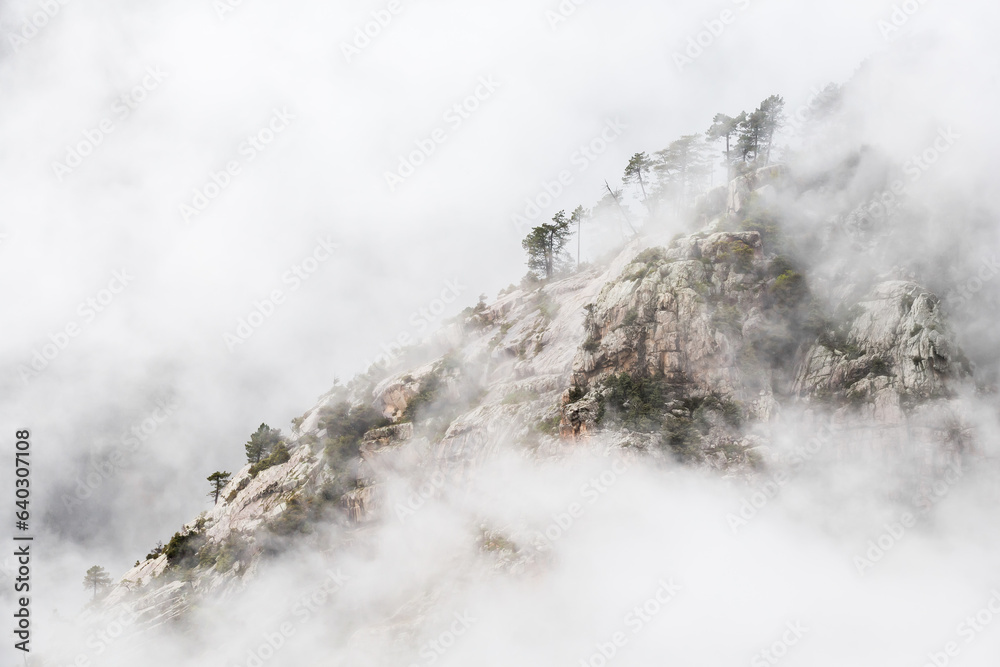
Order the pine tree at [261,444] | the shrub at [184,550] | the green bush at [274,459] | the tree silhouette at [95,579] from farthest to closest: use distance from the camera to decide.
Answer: the pine tree at [261,444], the tree silhouette at [95,579], the green bush at [274,459], the shrub at [184,550]

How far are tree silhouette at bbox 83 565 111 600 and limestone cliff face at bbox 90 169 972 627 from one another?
44.9 feet

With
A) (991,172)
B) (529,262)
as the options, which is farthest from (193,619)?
(991,172)

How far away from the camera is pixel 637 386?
49344 mm

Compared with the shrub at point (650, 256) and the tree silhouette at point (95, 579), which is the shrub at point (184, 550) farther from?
the shrub at point (650, 256)

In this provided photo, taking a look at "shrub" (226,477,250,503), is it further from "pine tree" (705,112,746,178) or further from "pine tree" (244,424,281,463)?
"pine tree" (705,112,746,178)

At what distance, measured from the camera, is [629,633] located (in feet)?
140

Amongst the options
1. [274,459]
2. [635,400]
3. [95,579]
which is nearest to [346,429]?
[274,459]

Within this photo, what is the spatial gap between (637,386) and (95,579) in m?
79.6

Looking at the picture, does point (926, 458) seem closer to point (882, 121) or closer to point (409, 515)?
point (882, 121)

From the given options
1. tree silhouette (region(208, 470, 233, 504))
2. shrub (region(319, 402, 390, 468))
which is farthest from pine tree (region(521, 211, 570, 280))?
tree silhouette (region(208, 470, 233, 504))

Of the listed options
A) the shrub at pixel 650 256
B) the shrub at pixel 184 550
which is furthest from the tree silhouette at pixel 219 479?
the shrub at pixel 650 256

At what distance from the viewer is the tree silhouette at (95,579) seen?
77.4m

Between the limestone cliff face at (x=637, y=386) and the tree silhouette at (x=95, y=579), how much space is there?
44.9ft

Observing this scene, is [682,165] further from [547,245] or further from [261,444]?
[261,444]
